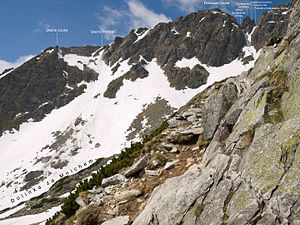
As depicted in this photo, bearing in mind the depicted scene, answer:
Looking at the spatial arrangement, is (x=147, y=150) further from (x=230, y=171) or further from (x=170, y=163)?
(x=230, y=171)

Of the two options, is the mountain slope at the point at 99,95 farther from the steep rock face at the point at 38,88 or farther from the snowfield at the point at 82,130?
the steep rock face at the point at 38,88

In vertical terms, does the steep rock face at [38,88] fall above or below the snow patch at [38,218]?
above

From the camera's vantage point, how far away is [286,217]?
4.61 meters

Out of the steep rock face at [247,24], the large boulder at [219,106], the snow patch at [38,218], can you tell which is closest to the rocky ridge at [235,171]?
the large boulder at [219,106]

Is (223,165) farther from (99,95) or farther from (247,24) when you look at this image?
(247,24)

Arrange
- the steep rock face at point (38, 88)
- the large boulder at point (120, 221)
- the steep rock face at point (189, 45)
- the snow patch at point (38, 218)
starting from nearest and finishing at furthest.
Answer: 1. the large boulder at point (120, 221)
2. the snow patch at point (38, 218)
3. the steep rock face at point (189, 45)
4. the steep rock face at point (38, 88)

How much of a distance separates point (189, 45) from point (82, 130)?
356 ft

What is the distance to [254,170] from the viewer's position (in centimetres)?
611

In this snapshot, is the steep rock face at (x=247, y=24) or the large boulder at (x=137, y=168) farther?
the steep rock face at (x=247, y=24)

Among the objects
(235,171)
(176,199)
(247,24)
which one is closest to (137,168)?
(176,199)

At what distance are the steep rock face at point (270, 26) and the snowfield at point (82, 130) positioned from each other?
41.0 ft

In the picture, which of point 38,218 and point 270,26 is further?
point 270,26

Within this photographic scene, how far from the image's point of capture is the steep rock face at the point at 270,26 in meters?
147

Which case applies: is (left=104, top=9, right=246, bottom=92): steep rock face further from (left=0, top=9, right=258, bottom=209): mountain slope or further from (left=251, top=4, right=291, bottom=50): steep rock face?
(left=251, top=4, right=291, bottom=50): steep rock face
